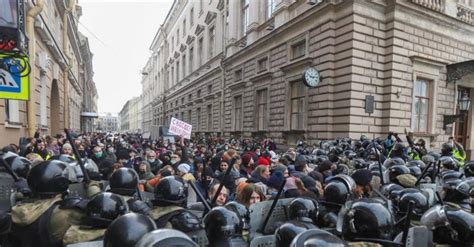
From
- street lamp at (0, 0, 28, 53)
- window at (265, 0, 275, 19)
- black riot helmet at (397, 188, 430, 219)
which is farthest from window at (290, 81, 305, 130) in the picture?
street lamp at (0, 0, 28, 53)

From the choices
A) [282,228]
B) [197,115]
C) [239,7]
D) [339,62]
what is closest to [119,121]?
[197,115]

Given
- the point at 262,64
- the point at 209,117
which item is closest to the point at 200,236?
the point at 262,64

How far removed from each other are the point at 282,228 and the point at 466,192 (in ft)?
8.01

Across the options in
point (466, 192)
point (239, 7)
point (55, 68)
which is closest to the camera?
point (466, 192)

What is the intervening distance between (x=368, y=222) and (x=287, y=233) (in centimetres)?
51

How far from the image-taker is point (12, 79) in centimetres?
538

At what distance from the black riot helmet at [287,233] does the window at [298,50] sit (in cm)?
1447

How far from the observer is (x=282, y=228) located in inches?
87.5

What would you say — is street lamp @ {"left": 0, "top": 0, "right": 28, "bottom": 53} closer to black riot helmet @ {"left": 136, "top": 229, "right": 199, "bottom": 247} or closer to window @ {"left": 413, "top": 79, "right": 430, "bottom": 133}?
black riot helmet @ {"left": 136, "top": 229, "right": 199, "bottom": 247}

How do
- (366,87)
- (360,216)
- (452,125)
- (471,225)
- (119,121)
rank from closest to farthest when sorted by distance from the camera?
(360,216), (471,225), (366,87), (452,125), (119,121)

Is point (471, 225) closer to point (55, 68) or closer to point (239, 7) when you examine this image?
point (55, 68)

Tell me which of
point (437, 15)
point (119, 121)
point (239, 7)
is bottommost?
point (119, 121)

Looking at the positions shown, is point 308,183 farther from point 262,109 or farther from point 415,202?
point 262,109

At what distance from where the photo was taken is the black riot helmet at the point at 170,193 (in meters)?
2.91
